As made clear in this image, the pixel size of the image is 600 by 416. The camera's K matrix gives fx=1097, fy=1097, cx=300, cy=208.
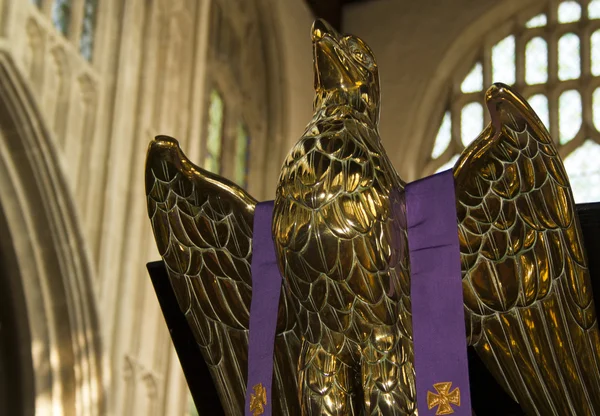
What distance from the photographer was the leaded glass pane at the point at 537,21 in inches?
464

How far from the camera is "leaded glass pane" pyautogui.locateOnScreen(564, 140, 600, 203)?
11.1m

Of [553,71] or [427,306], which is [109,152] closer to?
[427,306]

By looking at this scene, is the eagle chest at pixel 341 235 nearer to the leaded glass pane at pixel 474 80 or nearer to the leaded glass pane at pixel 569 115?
the leaded glass pane at pixel 569 115

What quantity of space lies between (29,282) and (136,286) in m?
0.98

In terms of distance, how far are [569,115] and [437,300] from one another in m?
9.88

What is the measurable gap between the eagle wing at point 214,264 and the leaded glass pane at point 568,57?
32.2 ft

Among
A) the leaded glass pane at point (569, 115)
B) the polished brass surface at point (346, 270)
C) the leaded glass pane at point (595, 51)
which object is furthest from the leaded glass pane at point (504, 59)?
the polished brass surface at point (346, 270)

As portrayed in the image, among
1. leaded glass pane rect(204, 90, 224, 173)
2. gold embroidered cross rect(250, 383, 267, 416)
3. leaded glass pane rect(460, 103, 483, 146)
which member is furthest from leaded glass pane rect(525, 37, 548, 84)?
gold embroidered cross rect(250, 383, 267, 416)

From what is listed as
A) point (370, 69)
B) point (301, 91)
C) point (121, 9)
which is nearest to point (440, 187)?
point (370, 69)

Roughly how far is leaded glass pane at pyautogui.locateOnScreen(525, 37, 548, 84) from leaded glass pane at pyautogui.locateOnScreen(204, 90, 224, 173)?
3.64m

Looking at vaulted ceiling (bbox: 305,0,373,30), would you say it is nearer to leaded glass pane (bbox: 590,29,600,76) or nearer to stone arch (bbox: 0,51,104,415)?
leaded glass pane (bbox: 590,29,600,76)

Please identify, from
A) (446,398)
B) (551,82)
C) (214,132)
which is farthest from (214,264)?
(551,82)

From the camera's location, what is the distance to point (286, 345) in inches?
87.3

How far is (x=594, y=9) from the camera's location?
1164cm
